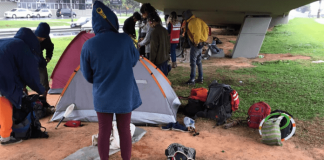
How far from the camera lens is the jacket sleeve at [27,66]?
331 cm

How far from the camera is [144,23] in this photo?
7.06 metres

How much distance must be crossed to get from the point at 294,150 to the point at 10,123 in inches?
161

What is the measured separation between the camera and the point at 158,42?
5.04m

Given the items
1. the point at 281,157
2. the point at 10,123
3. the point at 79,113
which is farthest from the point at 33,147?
the point at 281,157

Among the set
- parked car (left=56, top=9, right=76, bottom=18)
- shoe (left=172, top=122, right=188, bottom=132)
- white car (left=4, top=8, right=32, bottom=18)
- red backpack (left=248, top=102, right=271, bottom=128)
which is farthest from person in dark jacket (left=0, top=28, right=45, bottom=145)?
parked car (left=56, top=9, right=76, bottom=18)

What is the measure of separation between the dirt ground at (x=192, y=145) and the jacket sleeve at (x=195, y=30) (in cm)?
264

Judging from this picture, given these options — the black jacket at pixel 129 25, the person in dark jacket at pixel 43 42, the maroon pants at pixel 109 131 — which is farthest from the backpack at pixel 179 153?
the black jacket at pixel 129 25

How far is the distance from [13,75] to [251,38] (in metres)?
10.6

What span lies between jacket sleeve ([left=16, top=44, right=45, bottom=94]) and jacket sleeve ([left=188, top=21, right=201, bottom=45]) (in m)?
3.94

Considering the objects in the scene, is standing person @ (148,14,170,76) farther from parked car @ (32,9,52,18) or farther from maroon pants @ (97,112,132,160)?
parked car @ (32,9,52,18)

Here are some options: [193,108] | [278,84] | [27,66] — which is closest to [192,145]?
[193,108]

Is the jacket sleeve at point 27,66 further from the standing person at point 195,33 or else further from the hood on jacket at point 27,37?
the standing person at point 195,33

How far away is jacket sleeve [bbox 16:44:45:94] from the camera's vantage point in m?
3.31

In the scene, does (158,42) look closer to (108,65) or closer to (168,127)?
(168,127)
